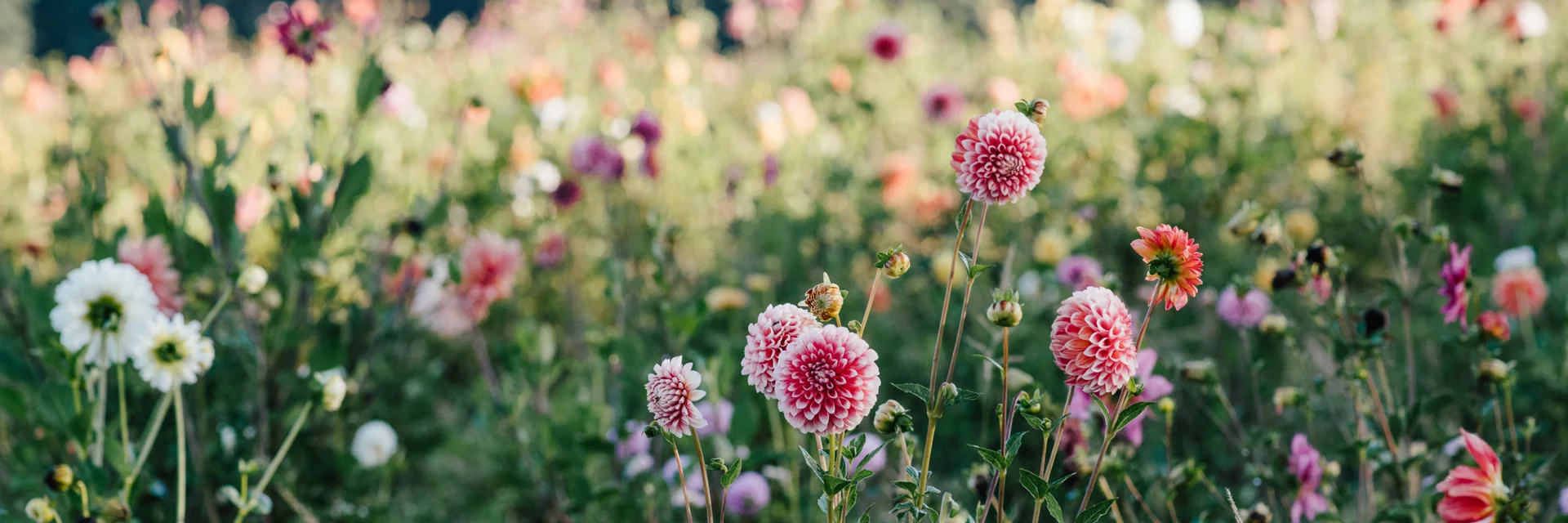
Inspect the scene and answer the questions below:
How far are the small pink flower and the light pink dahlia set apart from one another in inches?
78.3

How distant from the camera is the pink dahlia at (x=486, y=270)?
62.1 inches

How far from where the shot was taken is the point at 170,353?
0.94 m

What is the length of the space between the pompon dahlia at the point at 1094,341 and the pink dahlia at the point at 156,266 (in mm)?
1120

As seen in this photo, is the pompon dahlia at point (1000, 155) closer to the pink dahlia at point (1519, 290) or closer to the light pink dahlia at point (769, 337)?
the light pink dahlia at point (769, 337)

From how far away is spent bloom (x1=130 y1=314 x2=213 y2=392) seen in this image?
937 millimetres

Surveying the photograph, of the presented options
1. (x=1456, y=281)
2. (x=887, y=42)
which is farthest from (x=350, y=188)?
(x=887, y=42)

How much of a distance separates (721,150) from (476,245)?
4.80 feet

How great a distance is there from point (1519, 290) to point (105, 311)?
1955 millimetres

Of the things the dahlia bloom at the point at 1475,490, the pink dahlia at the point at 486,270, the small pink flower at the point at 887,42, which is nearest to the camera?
the dahlia bloom at the point at 1475,490

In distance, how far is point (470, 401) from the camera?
7.09 feet

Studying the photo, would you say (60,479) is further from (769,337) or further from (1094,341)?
(1094,341)

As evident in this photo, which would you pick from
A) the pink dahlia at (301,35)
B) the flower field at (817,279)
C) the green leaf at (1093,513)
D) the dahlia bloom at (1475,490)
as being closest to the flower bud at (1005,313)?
the flower field at (817,279)

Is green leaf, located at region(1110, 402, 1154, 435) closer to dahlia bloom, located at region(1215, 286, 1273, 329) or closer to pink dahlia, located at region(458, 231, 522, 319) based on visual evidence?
dahlia bloom, located at region(1215, 286, 1273, 329)

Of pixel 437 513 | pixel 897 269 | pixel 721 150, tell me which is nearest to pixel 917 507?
pixel 897 269
